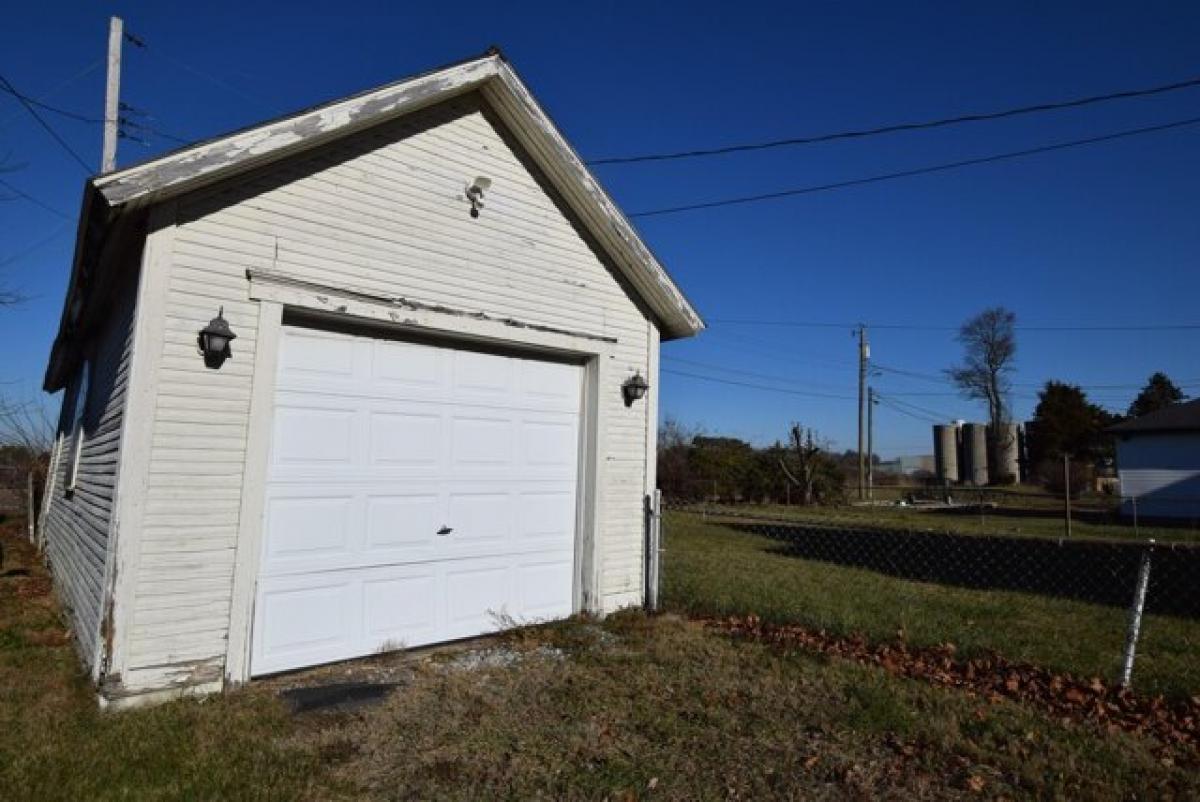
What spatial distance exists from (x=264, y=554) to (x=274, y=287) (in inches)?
76.4

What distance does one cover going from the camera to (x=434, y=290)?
613 cm

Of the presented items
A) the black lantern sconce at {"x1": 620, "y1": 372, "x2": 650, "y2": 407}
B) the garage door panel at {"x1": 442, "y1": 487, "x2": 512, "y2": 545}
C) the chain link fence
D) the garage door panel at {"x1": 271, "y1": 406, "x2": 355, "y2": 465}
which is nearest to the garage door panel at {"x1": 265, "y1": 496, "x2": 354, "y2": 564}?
the garage door panel at {"x1": 271, "y1": 406, "x2": 355, "y2": 465}

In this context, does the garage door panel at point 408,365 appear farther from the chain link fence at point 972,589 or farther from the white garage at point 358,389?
the chain link fence at point 972,589

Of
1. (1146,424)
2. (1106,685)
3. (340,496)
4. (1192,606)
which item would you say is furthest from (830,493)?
(340,496)

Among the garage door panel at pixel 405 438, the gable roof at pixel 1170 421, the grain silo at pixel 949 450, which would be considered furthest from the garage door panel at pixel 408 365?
the grain silo at pixel 949 450

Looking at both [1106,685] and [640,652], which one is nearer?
[1106,685]

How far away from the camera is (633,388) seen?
7.46 meters

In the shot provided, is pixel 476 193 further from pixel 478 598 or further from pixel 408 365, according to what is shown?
pixel 478 598

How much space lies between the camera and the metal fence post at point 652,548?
7.57m

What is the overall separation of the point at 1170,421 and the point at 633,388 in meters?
24.9

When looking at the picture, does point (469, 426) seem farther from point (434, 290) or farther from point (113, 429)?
point (113, 429)

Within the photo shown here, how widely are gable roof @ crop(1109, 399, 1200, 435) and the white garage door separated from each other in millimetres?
24830

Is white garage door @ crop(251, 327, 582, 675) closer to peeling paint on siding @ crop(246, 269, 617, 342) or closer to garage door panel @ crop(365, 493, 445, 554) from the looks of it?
garage door panel @ crop(365, 493, 445, 554)

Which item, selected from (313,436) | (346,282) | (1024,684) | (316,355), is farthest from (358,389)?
(1024,684)
